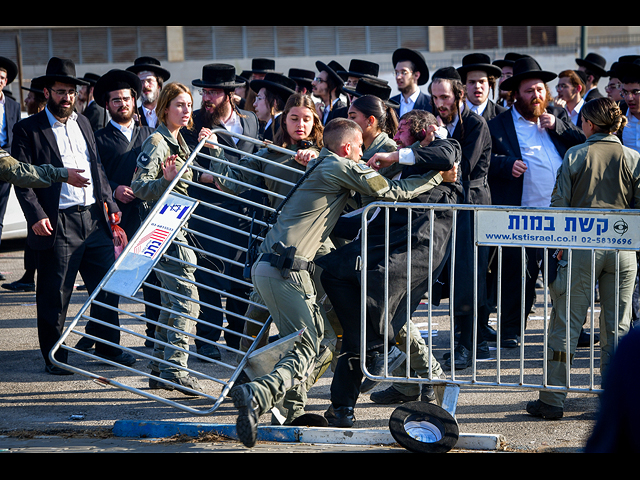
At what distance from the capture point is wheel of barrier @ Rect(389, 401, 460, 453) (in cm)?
413

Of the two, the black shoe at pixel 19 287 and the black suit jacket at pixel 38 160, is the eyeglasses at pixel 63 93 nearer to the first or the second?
the black suit jacket at pixel 38 160

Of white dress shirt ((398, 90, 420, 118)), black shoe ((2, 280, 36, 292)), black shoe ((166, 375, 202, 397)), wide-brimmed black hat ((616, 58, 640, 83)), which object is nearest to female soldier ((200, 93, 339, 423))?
black shoe ((166, 375, 202, 397))

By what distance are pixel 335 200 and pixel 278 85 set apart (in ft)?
12.9

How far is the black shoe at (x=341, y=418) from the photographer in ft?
15.4

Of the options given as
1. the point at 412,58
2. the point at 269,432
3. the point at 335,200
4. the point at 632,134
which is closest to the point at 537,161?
the point at 632,134

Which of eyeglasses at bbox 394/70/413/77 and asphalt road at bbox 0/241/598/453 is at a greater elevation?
eyeglasses at bbox 394/70/413/77

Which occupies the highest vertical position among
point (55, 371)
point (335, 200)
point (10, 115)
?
point (10, 115)

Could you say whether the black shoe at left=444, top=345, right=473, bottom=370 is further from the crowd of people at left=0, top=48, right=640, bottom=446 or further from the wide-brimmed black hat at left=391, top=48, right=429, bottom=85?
the wide-brimmed black hat at left=391, top=48, right=429, bottom=85

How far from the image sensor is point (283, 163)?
574cm

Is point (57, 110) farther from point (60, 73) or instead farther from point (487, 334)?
point (487, 334)

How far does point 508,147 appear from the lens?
268 inches

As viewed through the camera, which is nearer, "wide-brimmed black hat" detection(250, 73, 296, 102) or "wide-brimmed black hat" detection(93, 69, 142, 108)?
"wide-brimmed black hat" detection(93, 69, 142, 108)
